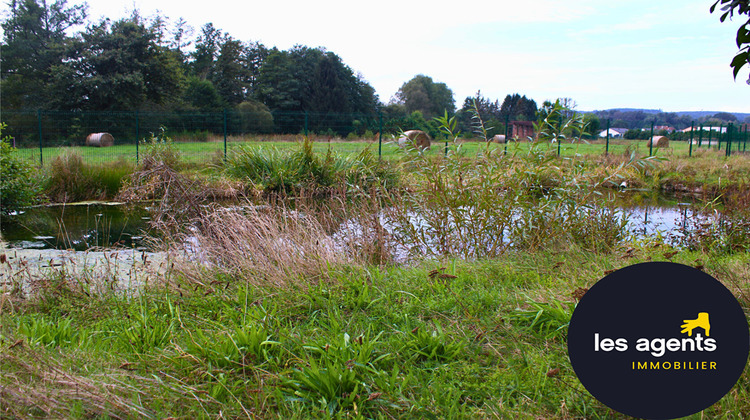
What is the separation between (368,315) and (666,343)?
1.74 m

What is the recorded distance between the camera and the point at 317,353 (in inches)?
98.8

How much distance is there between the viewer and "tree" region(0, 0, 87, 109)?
28.6m

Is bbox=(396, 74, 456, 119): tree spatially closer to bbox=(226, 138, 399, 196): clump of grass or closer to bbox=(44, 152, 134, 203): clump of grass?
bbox=(226, 138, 399, 196): clump of grass

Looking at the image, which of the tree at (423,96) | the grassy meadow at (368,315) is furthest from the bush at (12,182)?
the tree at (423,96)

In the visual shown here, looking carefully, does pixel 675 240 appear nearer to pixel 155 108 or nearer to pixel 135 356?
pixel 135 356

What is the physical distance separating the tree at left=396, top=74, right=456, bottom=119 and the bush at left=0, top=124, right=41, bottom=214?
4750 cm

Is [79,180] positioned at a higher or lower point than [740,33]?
lower

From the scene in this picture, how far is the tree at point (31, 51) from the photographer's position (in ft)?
93.9

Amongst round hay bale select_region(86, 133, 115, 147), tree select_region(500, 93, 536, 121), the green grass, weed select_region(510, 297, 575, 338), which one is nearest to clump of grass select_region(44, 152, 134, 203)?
the green grass

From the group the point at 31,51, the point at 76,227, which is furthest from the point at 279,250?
the point at 31,51

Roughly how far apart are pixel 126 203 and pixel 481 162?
7.00 meters

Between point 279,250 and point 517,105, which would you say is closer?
point 279,250

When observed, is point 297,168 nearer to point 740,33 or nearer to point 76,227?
point 76,227

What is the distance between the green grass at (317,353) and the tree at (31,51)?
1189 inches
